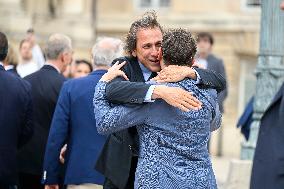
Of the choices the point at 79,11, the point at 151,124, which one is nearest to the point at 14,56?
the point at 151,124

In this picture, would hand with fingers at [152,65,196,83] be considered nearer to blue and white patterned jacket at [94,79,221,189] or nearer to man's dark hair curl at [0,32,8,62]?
blue and white patterned jacket at [94,79,221,189]

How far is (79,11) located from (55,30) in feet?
3.51

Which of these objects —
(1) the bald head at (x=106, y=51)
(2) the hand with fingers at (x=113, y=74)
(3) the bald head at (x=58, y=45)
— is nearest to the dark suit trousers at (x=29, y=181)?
(3) the bald head at (x=58, y=45)

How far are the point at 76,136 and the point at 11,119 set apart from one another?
1.84ft

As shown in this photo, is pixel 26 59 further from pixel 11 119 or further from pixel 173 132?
pixel 173 132

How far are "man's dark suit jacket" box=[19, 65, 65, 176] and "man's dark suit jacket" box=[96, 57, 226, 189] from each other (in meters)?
2.33

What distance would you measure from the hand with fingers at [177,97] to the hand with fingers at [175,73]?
0.06 metres

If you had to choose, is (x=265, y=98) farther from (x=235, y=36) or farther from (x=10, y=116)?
(x=235, y=36)

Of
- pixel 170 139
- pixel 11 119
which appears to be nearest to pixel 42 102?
pixel 11 119

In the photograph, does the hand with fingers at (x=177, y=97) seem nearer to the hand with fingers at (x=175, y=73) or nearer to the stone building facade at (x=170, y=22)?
the hand with fingers at (x=175, y=73)

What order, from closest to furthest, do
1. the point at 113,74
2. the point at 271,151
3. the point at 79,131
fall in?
the point at 271,151 < the point at 113,74 < the point at 79,131

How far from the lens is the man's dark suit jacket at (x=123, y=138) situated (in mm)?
5855

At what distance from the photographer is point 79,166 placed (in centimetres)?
769

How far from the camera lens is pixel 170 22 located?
2862cm
